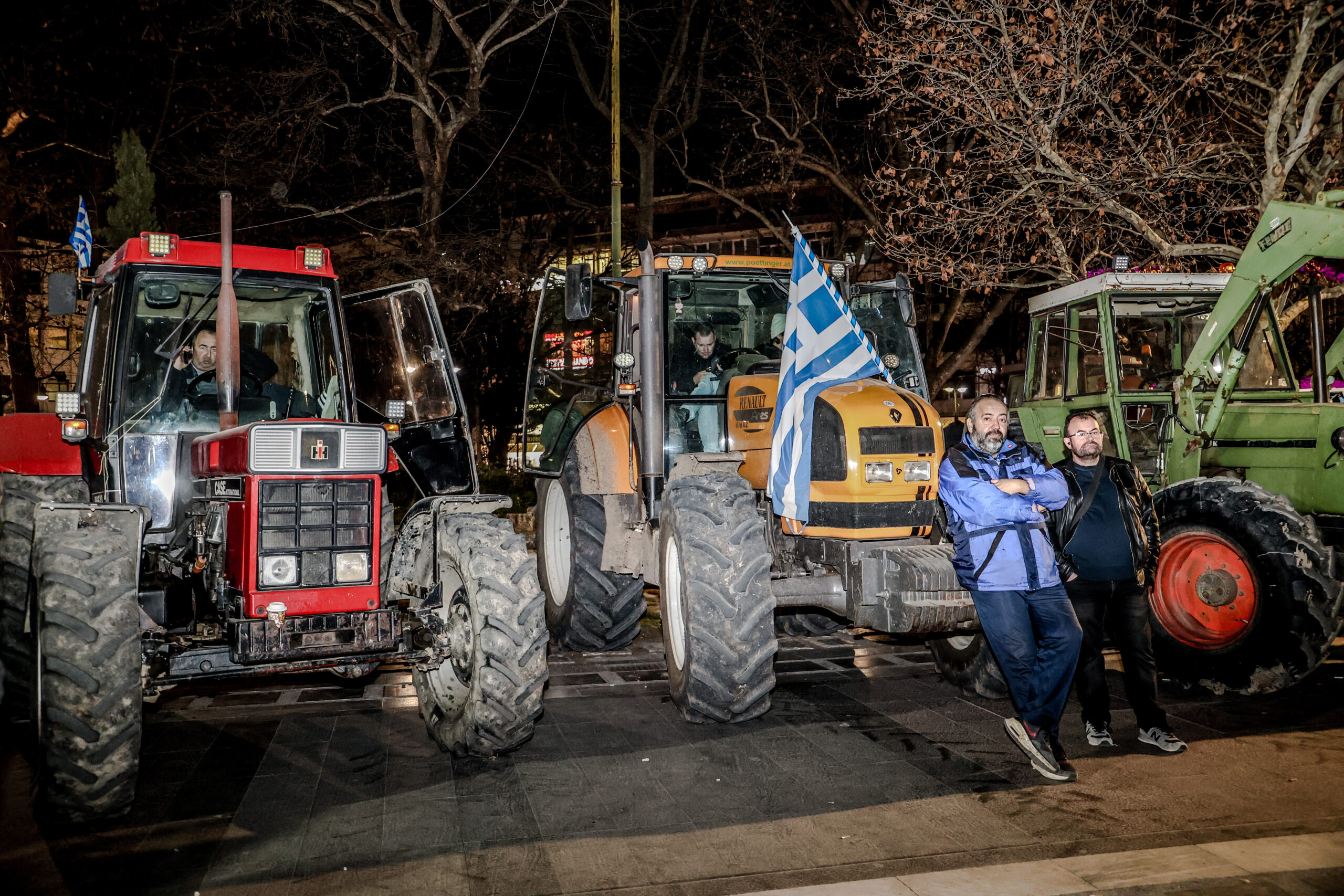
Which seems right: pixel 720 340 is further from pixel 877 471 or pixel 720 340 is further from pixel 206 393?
pixel 206 393

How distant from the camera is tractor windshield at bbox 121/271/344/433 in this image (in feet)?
18.0

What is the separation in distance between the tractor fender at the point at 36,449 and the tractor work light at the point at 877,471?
4996 mm

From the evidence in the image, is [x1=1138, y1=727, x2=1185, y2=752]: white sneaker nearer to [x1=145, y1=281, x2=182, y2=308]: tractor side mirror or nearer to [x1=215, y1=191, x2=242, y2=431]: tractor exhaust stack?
[x1=215, y1=191, x2=242, y2=431]: tractor exhaust stack

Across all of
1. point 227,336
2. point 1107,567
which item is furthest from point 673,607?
point 227,336

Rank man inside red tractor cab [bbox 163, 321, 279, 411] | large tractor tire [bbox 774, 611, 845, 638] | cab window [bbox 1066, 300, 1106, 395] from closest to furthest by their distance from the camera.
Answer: man inside red tractor cab [bbox 163, 321, 279, 411] < cab window [bbox 1066, 300, 1106, 395] < large tractor tire [bbox 774, 611, 845, 638]

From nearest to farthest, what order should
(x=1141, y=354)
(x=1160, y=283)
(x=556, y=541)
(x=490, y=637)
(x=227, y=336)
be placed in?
(x=490, y=637)
(x=227, y=336)
(x=1160, y=283)
(x=1141, y=354)
(x=556, y=541)

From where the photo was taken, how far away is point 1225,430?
752 cm

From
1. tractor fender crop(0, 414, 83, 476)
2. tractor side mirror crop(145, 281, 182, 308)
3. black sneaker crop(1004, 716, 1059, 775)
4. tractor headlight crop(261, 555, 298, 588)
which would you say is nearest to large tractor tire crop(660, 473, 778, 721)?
black sneaker crop(1004, 716, 1059, 775)

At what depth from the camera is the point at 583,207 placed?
2316cm

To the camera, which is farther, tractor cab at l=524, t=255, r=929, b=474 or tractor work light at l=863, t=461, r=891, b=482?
tractor cab at l=524, t=255, r=929, b=474

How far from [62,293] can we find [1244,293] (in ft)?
25.5

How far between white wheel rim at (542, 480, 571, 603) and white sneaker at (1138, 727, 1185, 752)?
449 centimetres

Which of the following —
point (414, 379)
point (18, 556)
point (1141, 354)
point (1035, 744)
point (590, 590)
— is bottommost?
point (1035, 744)

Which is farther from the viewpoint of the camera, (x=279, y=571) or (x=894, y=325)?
(x=894, y=325)
